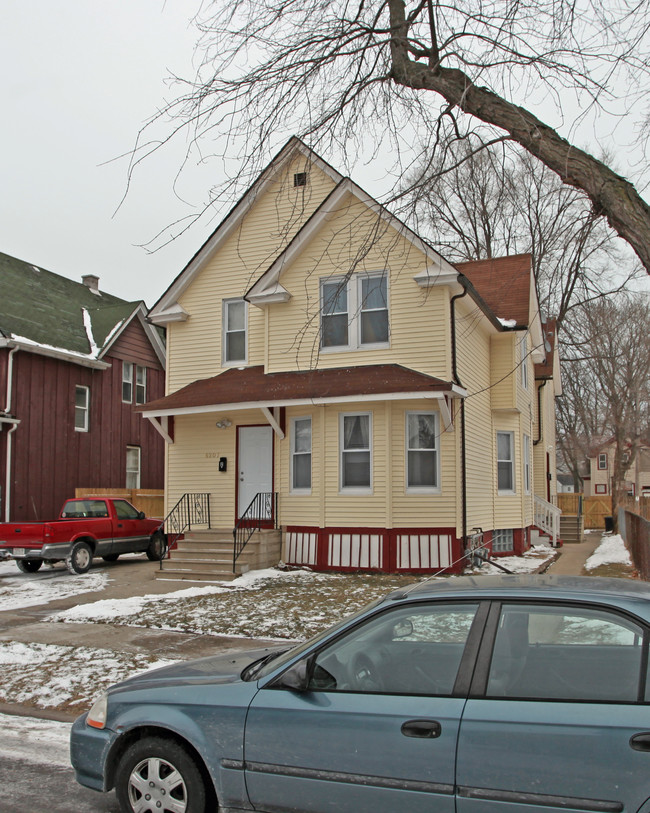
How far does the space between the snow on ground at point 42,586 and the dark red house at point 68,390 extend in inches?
221

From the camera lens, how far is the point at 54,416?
22.6 metres

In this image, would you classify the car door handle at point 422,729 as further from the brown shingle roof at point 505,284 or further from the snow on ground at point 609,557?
the brown shingle roof at point 505,284

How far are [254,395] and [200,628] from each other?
6.40 m

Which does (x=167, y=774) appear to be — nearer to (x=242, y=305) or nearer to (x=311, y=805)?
(x=311, y=805)

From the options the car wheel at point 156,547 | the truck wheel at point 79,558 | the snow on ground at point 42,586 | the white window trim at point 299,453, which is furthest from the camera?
the car wheel at point 156,547

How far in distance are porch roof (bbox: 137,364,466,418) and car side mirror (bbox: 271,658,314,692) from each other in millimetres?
10412

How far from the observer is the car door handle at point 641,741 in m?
3.03

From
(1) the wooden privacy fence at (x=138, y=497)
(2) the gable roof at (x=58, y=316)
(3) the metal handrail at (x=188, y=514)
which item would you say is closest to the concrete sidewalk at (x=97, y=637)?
(3) the metal handrail at (x=188, y=514)

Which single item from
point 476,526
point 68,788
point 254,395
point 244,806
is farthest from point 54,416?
point 244,806

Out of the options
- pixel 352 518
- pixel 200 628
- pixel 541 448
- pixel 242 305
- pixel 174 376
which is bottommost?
pixel 200 628

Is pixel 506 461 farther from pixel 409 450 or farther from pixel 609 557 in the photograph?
pixel 409 450

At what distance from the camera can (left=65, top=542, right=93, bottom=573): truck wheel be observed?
15.5 meters

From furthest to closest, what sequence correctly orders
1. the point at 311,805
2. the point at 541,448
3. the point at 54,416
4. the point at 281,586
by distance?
the point at 541,448 → the point at 54,416 → the point at 281,586 → the point at 311,805

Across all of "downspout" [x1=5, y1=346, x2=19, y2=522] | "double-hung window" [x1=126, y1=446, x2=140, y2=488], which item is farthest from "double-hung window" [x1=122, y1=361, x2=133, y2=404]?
"downspout" [x1=5, y1=346, x2=19, y2=522]
